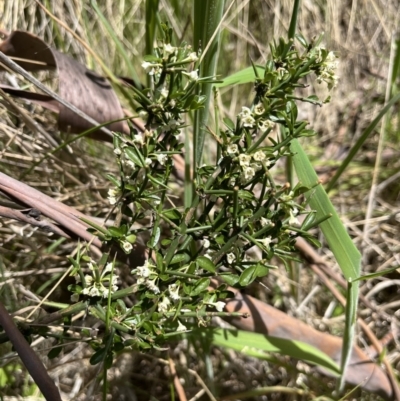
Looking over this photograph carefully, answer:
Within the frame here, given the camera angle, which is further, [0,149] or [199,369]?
[199,369]

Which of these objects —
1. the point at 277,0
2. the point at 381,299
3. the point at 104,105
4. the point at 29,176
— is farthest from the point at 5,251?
the point at 277,0

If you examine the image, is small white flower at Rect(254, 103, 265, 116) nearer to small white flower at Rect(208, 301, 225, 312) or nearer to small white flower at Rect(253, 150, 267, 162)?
small white flower at Rect(253, 150, 267, 162)

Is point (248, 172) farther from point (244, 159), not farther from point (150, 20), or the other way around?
point (150, 20)

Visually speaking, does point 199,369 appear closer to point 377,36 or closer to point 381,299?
point 381,299

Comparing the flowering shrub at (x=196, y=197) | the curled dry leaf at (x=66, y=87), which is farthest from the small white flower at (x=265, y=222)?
the curled dry leaf at (x=66, y=87)

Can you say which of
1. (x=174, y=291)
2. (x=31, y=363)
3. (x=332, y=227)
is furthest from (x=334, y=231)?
(x=31, y=363)

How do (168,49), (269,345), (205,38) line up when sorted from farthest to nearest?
(269,345)
(205,38)
(168,49)
